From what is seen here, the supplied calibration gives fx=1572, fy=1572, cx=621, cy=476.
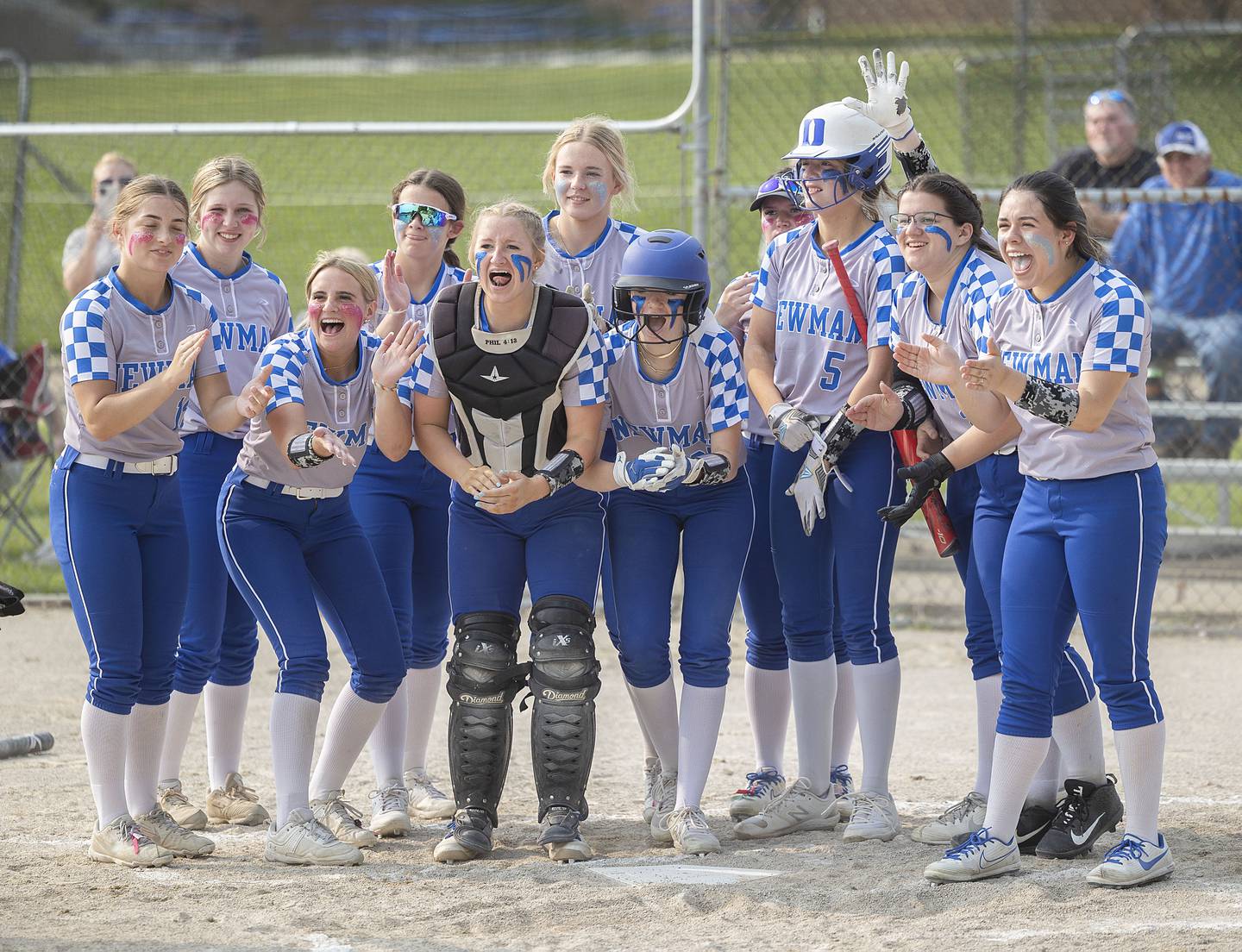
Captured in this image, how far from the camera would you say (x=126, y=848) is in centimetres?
429

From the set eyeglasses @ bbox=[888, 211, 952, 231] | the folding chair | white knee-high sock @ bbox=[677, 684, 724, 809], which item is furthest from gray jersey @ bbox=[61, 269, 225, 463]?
the folding chair

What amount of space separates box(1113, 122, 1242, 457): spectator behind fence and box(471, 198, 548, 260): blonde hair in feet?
16.3

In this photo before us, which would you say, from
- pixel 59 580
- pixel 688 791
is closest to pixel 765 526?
pixel 688 791

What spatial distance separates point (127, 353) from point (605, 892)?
1.94 m

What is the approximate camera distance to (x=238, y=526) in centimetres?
435

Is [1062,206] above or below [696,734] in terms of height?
above

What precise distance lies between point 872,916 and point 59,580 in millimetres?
5660

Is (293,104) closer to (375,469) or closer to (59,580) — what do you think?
(59,580)

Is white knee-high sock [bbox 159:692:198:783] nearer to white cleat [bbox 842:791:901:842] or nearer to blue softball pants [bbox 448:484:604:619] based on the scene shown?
blue softball pants [bbox 448:484:604:619]

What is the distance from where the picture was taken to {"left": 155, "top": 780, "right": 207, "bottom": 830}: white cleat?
4.68 metres

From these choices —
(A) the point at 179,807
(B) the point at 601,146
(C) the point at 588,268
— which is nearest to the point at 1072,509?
(C) the point at 588,268

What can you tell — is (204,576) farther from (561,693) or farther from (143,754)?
(561,693)

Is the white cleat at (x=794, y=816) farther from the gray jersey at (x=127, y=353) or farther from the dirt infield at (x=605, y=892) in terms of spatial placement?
the gray jersey at (x=127, y=353)

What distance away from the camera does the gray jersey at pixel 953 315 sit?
4.30m
